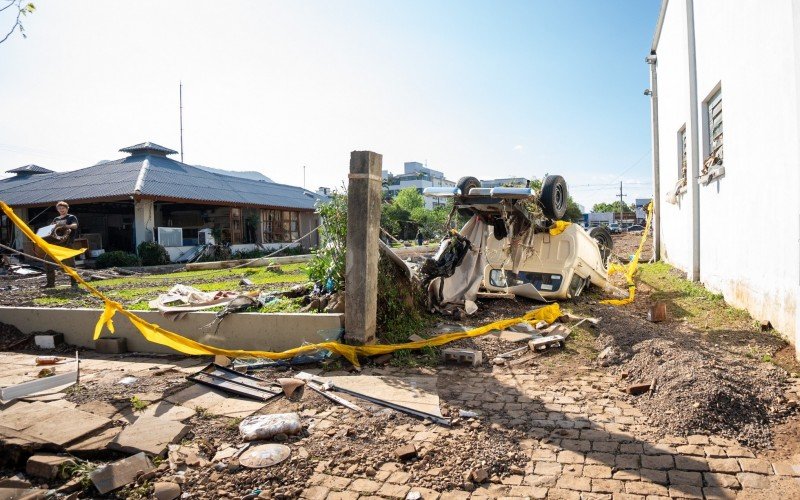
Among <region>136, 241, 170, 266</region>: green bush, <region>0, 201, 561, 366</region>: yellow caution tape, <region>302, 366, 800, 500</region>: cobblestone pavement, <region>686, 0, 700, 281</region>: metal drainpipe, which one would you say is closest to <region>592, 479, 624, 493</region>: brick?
<region>302, 366, 800, 500</region>: cobblestone pavement

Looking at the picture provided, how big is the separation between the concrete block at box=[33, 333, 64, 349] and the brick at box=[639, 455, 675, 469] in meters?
7.51

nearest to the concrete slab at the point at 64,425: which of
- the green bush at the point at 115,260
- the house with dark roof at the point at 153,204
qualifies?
the house with dark roof at the point at 153,204

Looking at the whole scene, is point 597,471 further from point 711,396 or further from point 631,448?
point 711,396

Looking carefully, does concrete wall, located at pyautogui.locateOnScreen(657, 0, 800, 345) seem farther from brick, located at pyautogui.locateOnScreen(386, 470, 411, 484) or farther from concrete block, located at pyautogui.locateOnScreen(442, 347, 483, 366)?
brick, located at pyautogui.locateOnScreen(386, 470, 411, 484)

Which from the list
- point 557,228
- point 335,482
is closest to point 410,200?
point 557,228

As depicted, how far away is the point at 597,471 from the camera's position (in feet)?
9.87

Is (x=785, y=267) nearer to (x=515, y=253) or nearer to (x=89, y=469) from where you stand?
(x=515, y=253)

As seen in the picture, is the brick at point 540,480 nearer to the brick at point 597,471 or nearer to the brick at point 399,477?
the brick at point 597,471

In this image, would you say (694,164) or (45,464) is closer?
(45,464)

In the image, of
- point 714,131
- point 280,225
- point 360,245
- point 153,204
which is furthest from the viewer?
point 280,225

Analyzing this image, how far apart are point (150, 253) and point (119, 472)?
18799 mm

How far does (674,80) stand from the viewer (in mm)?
11680

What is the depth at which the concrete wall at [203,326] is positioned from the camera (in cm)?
594

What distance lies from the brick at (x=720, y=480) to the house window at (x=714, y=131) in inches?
271
